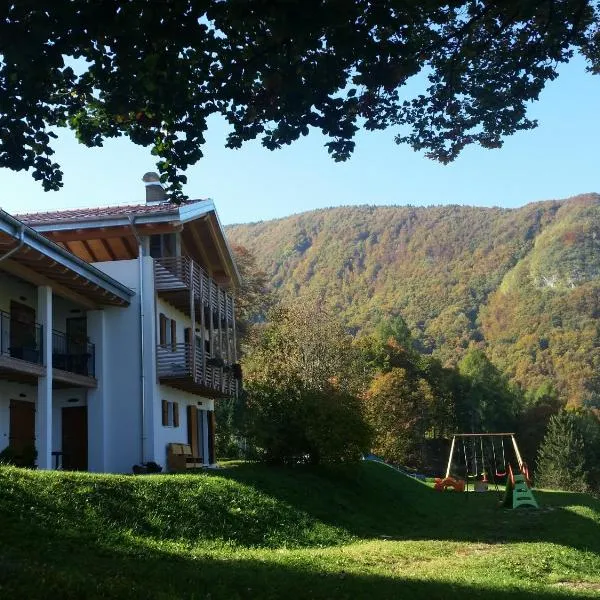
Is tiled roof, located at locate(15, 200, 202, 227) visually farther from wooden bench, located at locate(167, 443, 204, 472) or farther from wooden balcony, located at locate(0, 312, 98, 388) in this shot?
wooden bench, located at locate(167, 443, 204, 472)

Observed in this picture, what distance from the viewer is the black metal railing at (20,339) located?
56.0ft

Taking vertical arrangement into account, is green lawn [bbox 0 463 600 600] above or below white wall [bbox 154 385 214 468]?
below

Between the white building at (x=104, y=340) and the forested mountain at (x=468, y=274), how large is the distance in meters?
54.5

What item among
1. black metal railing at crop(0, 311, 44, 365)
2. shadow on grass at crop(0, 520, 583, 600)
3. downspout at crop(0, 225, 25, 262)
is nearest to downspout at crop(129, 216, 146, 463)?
black metal railing at crop(0, 311, 44, 365)

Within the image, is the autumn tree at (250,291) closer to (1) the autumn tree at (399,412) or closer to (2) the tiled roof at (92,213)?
(1) the autumn tree at (399,412)

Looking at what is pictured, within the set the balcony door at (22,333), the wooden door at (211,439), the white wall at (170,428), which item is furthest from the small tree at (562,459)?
the balcony door at (22,333)

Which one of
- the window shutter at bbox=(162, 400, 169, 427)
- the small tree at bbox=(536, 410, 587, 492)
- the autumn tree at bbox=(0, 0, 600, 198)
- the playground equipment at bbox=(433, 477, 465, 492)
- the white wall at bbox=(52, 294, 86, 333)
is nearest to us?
the autumn tree at bbox=(0, 0, 600, 198)

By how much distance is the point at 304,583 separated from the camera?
7891 mm

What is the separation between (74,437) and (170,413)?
3.23m

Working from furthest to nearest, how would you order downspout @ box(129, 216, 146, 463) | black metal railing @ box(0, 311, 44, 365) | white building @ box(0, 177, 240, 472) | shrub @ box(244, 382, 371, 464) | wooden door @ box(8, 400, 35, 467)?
downspout @ box(129, 216, 146, 463), shrub @ box(244, 382, 371, 464), wooden door @ box(8, 400, 35, 467), white building @ box(0, 177, 240, 472), black metal railing @ box(0, 311, 44, 365)

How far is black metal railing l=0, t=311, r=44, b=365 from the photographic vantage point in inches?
672

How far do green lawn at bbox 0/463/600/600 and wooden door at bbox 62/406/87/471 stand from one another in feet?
16.8

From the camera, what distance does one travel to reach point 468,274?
137125mm

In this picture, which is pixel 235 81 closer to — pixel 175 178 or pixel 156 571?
pixel 175 178
